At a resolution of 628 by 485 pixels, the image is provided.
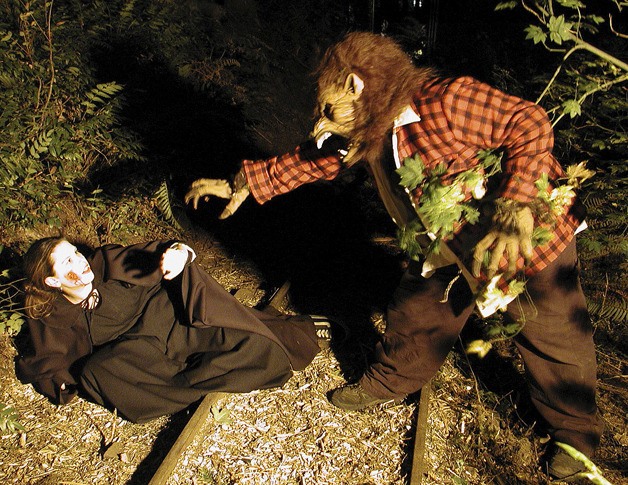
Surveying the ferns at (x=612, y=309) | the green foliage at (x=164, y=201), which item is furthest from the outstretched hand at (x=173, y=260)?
the ferns at (x=612, y=309)

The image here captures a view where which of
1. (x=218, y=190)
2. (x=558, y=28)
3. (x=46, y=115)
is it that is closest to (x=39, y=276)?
(x=218, y=190)

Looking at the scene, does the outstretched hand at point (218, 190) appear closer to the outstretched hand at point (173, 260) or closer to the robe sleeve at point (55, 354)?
the outstretched hand at point (173, 260)

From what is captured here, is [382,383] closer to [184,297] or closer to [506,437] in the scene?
[506,437]

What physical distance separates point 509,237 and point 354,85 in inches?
38.3

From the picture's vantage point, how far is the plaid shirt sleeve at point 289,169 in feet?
10.5

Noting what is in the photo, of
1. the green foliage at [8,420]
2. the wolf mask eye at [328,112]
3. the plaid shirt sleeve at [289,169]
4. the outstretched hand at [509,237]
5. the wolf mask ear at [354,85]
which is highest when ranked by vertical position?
the wolf mask ear at [354,85]

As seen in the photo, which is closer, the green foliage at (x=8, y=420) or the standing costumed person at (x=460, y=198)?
the standing costumed person at (x=460, y=198)

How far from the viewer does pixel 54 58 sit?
15.5ft

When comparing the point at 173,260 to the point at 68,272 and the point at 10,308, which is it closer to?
the point at 68,272

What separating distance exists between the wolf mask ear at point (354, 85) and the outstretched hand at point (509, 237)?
0.83 meters

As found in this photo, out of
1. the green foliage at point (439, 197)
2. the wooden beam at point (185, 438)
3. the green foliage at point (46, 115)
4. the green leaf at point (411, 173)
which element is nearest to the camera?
the green foliage at point (439, 197)

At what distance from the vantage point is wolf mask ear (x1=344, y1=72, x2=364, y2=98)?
97.1 inches

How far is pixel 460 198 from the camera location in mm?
2156

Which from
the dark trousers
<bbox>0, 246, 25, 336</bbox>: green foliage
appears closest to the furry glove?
the dark trousers
